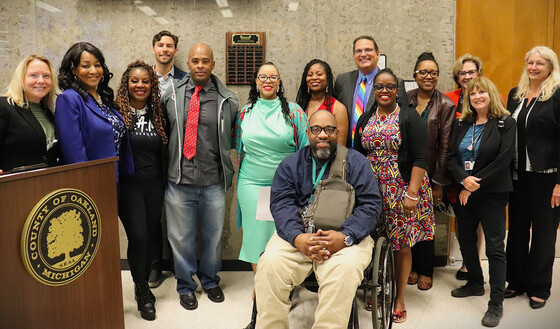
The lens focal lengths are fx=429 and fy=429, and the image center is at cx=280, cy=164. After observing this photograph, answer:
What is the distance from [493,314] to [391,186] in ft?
3.57

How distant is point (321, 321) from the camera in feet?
7.16

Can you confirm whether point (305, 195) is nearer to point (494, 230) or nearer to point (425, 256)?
point (494, 230)

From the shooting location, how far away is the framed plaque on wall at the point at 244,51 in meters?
3.57

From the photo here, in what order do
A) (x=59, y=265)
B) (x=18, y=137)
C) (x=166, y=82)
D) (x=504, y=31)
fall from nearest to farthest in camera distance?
(x=59, y=265) → (x=18, y=137) → (x=166, y=82) → (x=504, y=31)

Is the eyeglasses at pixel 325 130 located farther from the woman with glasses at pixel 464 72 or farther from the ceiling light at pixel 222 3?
the ceiling light at pixel 222 3

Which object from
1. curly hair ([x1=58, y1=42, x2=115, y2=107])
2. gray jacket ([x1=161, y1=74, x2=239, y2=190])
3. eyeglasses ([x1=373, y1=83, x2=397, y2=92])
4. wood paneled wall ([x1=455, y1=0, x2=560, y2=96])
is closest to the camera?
curly hair ([x1=58, y1=42, x2=115, y2=107])

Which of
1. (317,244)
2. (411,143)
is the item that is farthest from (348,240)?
(411,143)

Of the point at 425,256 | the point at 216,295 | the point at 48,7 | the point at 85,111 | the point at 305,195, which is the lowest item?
the point at 216,295

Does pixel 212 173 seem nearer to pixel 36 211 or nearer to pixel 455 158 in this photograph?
pixel 36 211

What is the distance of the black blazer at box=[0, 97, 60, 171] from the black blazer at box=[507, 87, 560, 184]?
311 cm

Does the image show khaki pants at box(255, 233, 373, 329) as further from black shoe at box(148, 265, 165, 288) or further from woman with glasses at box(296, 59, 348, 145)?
black shoe at box(148, 265, 165, 288)

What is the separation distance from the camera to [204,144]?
120 inches

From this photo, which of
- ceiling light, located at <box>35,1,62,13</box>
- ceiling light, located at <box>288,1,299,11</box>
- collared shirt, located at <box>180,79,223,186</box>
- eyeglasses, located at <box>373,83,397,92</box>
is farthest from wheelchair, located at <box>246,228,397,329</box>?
ceiling light, located at <box>35,1,62,13</box>

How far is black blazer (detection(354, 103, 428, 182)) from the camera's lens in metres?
2.73
